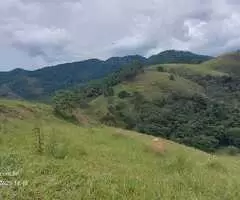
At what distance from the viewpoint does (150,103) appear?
181625mm

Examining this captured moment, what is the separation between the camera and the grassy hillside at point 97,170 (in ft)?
42.7

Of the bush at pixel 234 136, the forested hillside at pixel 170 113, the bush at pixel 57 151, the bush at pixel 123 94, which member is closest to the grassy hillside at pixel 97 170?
the bush at pixel 57 151

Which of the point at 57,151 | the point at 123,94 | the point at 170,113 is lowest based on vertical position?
the point at 170,113

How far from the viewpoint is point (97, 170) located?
1739 centimetres

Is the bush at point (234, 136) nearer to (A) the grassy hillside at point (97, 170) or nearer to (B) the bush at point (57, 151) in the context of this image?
(A) the grassy hillside at point (97, 170)

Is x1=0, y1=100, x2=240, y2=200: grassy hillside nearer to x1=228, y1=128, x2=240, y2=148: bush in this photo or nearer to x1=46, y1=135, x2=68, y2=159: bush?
x1=46, y1=135, x2=68, y2=159: bush

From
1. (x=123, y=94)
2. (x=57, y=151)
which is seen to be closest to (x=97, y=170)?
(x=57, y=151)

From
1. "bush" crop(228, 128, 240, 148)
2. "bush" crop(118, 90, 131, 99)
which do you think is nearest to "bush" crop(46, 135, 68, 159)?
"bush" crop(228, 128, 240, 148)

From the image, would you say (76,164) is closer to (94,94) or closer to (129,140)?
(129,140)

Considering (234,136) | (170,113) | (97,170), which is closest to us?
(97,170)

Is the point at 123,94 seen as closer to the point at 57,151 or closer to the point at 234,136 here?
the point at 234,136

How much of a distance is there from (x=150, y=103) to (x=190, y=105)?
658 inches
